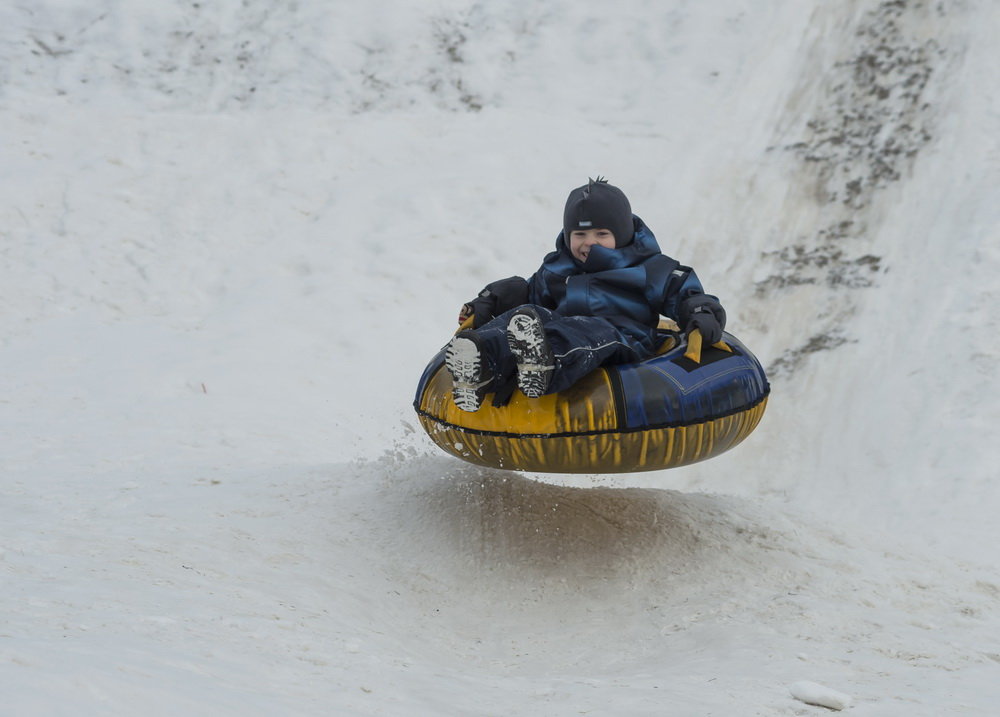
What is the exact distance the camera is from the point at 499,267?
23.9ft

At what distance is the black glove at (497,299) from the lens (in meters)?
4.22

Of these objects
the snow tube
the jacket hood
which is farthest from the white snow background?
the jacket hood

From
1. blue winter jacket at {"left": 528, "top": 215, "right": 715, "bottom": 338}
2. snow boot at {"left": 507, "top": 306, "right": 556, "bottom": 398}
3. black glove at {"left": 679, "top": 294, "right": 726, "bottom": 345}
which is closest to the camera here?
snow boot at {"left": 507, "top": 306, "right": 556, "bottom": 398}

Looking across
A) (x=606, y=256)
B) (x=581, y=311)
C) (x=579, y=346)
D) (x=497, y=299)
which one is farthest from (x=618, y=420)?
(x=497, y=299)

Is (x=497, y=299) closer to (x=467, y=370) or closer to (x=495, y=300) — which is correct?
(x=495, y=300)

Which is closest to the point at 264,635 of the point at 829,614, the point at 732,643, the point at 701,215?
the point at 732,643

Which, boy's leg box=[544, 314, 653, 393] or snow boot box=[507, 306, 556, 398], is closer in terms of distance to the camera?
snow boot box=[507, 306, 556, 398]

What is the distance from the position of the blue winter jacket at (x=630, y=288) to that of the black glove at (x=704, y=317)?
64mm

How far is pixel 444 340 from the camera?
6.68m

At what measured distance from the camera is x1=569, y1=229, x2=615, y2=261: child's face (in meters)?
4.07

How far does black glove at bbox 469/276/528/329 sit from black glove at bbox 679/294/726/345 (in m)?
0.82

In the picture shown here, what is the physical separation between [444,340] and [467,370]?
3387 mm

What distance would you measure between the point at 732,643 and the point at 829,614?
448 millimetres

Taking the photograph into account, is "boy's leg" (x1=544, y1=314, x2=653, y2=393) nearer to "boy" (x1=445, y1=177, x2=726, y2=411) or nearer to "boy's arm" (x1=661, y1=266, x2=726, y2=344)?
"boy" (x1=445, y1=177, x2=726, y2=411)
